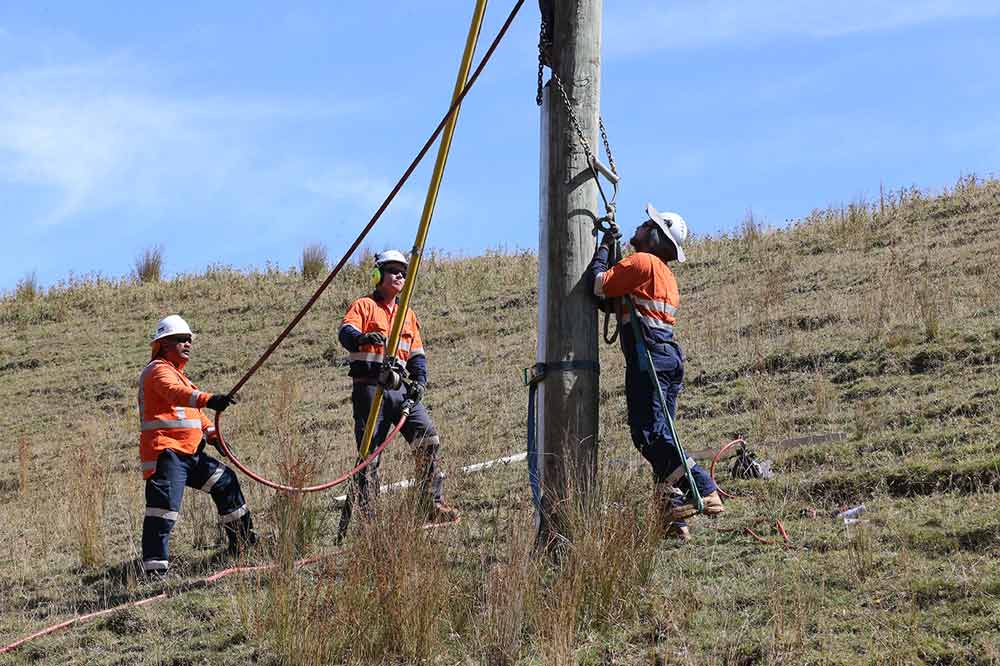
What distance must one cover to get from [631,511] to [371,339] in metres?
2.83

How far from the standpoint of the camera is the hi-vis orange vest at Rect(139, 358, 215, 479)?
7906 mm

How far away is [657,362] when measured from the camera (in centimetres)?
701

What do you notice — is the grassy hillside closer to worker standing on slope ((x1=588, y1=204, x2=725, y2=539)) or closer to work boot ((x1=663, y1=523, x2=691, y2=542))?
work boot ((x1=663, y1=523, x2=691, y2=542))

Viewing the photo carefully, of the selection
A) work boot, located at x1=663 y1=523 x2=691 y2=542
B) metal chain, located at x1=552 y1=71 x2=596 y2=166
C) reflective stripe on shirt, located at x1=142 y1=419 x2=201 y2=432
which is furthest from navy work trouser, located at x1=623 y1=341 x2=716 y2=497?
reflective stripe on shirt, located at x1=142 y1=419 x2=201 y2=432

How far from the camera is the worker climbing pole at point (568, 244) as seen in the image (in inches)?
247

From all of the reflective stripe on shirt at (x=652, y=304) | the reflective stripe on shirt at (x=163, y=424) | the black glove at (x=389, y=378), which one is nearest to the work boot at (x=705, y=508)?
the reflective stripe on shirt at (x=652, y=304)

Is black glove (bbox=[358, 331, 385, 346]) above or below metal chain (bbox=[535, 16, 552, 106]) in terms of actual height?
below

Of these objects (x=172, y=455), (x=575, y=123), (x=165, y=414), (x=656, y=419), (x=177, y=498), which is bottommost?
(x=177, y=498)

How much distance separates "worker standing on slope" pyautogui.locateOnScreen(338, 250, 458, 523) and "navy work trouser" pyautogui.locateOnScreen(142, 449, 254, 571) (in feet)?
2.89

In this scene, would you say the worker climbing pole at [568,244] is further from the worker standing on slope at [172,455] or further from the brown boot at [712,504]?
the worker standing on slope at [172,455]

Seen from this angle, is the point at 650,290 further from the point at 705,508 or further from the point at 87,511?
the point at 87,511

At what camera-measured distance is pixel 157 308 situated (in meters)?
21.3

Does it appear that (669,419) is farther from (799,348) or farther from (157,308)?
(157,308)

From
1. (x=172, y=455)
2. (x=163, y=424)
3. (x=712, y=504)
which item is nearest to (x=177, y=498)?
(x=172, y=455)
